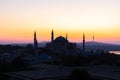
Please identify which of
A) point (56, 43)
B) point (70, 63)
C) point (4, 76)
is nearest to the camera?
point (4, 76)

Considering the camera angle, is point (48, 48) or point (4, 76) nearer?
point (4, 76)

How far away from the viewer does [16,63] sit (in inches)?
1447

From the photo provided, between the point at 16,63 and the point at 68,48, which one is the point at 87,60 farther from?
the point at 68,48

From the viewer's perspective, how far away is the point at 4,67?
34094mm

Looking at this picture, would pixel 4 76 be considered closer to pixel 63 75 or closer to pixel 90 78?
pixel 63 75

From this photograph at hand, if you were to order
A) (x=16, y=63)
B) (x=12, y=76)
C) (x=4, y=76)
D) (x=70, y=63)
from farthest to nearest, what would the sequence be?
(x=70, y=63) → (x=16, y=63) → (x=4, y=76) → (x=12, y=76)

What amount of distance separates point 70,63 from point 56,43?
2738 centimetres

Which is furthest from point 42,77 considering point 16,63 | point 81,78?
point 16,63

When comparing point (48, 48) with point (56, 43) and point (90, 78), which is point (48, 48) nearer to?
point (56, 43)

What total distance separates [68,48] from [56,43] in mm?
2949

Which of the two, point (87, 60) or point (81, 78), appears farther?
point (87, 60)

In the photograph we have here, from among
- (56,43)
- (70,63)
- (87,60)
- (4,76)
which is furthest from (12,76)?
(56,43)

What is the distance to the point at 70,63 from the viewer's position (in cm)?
4250

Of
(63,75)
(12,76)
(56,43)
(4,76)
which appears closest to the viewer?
(63,75)
